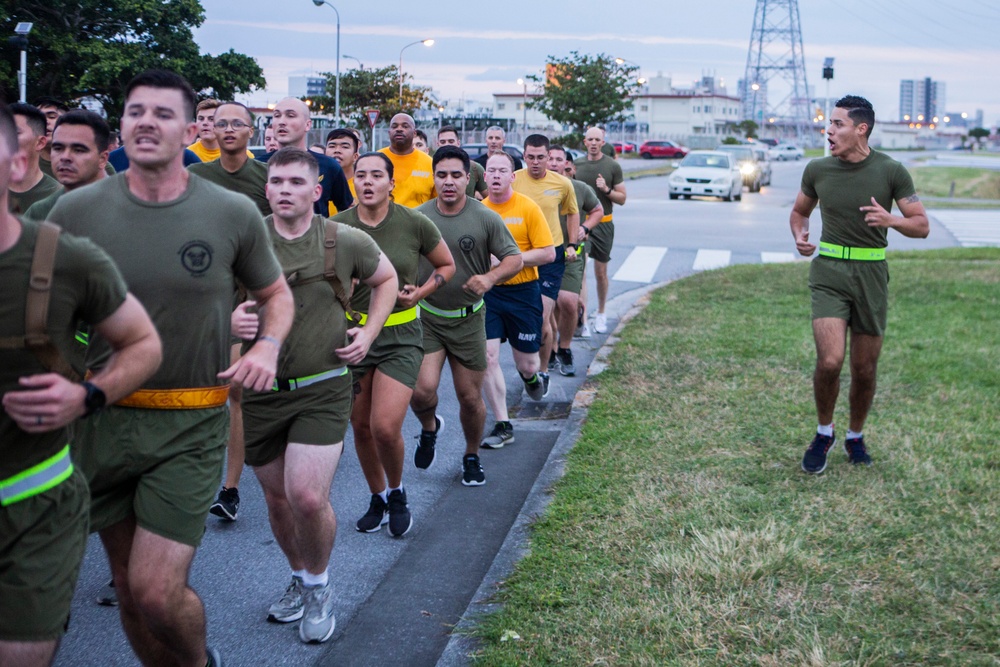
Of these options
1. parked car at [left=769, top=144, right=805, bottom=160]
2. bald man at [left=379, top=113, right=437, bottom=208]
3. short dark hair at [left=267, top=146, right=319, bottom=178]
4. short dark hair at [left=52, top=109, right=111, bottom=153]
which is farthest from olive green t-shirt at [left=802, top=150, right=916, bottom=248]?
parked car at [left=769, top=144, right=805, bottom=160]

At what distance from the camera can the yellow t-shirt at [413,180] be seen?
9273 mm

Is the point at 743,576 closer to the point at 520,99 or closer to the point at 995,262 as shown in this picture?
the point at 995,262

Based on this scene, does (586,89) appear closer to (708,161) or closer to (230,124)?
(708,161)

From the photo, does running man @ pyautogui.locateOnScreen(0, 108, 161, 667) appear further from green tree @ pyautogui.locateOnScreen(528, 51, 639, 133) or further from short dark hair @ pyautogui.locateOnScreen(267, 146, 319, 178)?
green tree @ pyautogui.locateOnScreen(528, 51, 639, 133)

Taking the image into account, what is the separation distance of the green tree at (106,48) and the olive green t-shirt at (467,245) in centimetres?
3370

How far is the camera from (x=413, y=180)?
9.38 metres

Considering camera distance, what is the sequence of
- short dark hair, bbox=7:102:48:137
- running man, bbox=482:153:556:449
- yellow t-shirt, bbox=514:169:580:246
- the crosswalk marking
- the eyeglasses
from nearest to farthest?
short dark hair, bbox=7:102:48:137
the eyeglasses
running man, bbox=482:153:556:449
yellow t-shirt, bbox=514:169:580:246
the crosswalk marking

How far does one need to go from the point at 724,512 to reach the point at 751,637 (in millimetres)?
1621

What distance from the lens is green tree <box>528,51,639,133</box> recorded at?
6047 cm

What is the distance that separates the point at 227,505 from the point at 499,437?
8.19ft

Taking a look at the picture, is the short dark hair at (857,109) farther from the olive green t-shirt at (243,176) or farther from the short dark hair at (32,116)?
the short dark hair at (32,116)

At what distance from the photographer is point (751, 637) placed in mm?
4480

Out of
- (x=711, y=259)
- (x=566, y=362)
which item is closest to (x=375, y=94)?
(x=711, y=259)

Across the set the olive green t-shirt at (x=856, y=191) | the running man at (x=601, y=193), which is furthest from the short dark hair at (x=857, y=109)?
the running man at (x=601, y=193)
